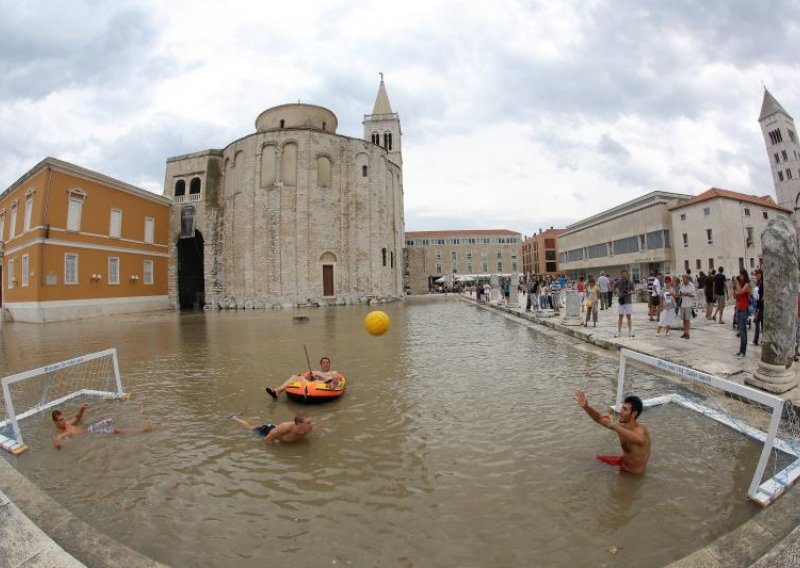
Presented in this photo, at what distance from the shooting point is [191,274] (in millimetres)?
38094

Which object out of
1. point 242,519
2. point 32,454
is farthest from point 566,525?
point 32,454

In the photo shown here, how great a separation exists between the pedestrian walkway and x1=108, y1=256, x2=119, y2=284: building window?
26.7 m

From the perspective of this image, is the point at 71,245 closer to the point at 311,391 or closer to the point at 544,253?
the point at 311,391

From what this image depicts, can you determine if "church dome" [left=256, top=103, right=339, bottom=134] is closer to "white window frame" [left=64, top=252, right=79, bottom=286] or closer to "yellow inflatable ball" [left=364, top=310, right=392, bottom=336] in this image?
"white window frame" [left=64, top=252, right=79, bottom=286]

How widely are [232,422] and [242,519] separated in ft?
8.79

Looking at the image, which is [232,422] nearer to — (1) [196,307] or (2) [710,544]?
(2) [710,544]

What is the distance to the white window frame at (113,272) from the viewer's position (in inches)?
1023

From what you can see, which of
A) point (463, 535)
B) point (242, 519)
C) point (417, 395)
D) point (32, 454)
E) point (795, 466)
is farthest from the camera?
point (417, 395)

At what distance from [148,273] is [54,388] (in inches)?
981

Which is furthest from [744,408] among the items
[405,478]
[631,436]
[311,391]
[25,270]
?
[25,270]

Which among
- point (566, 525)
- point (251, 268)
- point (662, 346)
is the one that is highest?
point (251, 268)

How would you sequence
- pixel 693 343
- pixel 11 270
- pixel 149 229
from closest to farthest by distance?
1. pixel 693 343
2. pixel 11 270
3. pixel 149 229

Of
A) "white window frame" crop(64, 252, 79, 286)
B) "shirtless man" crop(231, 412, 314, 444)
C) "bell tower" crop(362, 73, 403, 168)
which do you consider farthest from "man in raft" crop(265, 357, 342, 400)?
"bell tower" crop(362, 73, 403, 168)

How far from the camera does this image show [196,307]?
36.4m
